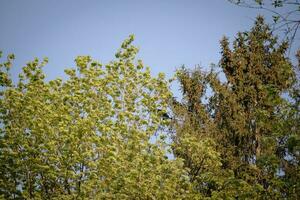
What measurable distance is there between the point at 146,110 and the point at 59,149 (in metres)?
3.82

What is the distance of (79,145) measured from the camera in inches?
504

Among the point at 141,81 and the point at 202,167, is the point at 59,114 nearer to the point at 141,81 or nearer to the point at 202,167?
the point at 141,81

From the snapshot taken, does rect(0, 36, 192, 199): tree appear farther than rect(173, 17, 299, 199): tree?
No

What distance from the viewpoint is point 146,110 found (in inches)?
581

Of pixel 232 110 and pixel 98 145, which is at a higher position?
pixel 232 110

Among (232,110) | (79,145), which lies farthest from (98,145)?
(232,110)

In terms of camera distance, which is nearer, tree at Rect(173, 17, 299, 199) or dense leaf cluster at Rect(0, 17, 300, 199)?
dense leaf cluster at Rect(0, 17, 300, 199)

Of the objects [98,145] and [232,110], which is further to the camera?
[232,110]

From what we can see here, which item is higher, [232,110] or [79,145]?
[232,110]

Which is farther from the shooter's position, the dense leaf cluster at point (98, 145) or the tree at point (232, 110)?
the tree at point (232, 110)

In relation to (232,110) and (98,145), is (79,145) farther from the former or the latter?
(232,110)

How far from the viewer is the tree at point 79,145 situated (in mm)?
12410

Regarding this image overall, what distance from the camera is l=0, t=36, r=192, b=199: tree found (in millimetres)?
12410

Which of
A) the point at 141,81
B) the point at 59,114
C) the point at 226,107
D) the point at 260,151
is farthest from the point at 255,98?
the point at 59,114
